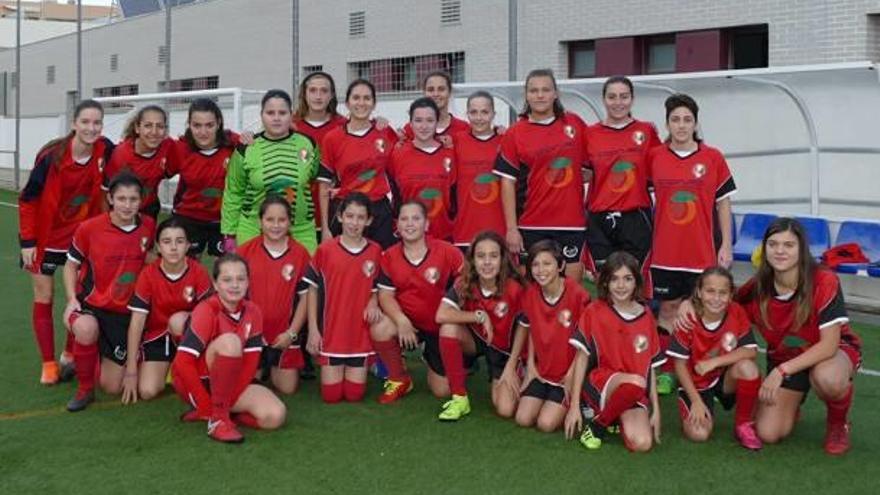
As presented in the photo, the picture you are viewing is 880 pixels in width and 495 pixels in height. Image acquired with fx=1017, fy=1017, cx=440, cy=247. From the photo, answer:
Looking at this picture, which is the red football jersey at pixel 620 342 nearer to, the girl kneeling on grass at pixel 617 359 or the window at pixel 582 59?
the girl kneeling on grass at pixel 617 359

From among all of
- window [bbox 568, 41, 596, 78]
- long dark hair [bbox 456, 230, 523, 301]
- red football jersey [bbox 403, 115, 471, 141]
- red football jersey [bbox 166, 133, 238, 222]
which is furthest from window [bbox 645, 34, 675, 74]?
long dark hair [bbox 456, 230, 523, 301]

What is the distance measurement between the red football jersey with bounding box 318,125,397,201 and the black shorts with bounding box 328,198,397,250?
0.19ft

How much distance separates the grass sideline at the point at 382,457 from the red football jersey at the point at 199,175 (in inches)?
48.6

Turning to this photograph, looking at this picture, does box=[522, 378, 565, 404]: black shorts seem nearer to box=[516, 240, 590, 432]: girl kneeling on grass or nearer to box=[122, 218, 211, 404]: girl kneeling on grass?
box=[516, 240, 590, 432]: girl kneeling on grass

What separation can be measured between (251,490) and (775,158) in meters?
6.69

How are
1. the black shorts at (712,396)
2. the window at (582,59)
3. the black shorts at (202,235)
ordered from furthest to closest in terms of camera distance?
the window at (582,59)
the black shorts at (202,235)
the black shorts at (712,396)

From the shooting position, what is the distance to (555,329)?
185 inches

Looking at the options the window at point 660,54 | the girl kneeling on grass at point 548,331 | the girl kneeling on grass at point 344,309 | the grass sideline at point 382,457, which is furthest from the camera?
the window at point 660,54

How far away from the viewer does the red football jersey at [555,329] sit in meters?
4.70

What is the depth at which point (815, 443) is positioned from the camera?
175 inches

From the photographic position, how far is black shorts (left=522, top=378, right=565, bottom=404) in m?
4.68

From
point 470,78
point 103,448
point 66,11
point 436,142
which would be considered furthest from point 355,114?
point 66,11

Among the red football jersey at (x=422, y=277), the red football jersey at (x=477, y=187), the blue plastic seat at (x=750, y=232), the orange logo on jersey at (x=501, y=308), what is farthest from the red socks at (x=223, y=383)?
the blue plastic seat at (x=750, y=232)

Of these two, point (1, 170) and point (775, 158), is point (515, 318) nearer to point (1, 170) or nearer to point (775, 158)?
point (775, 158)
